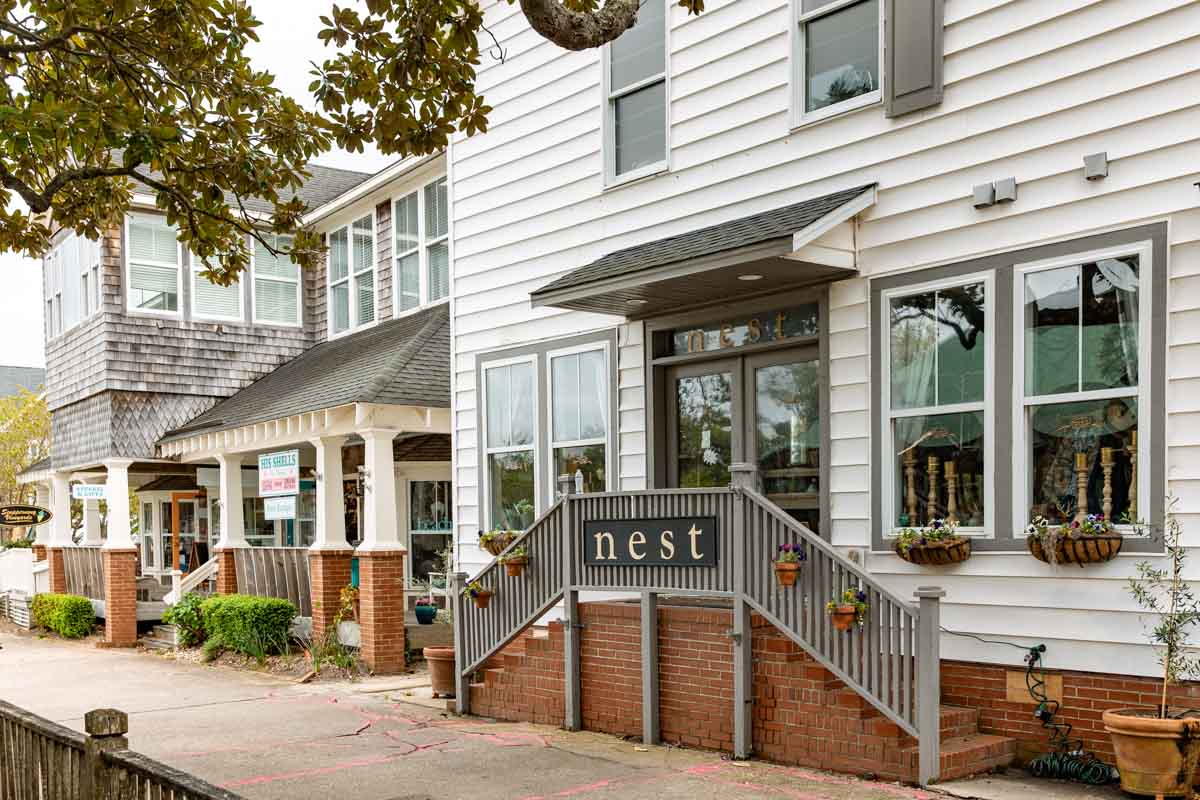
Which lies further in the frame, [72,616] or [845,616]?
[72,616]

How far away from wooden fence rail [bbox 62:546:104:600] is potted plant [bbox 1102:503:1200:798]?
19.2 m

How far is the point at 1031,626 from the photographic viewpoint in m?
7.79

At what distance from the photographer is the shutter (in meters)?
8.45

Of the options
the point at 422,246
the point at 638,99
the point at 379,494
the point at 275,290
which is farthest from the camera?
the point at 275,290

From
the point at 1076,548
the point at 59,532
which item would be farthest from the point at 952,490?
the point at 59,532

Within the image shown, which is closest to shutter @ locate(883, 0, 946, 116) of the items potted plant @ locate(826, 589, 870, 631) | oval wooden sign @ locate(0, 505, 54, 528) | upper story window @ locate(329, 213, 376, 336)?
potted plant @ locate(826, 589, 870, 631)

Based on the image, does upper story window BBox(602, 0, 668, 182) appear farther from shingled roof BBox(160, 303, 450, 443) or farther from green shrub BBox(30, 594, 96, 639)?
green shrub BBox(30, 594, 96, 639)

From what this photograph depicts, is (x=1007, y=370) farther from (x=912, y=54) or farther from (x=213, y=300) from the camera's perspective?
(x=213, y=300)

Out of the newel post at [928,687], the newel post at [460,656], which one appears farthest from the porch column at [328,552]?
the newel post at [928,687]

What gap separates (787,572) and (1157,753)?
8.34ft

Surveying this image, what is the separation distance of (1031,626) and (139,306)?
57.5ft

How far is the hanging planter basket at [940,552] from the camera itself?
8.10 m

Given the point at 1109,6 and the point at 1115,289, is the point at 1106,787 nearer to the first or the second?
the point at 1115,289

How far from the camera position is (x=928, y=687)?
7312 mm
